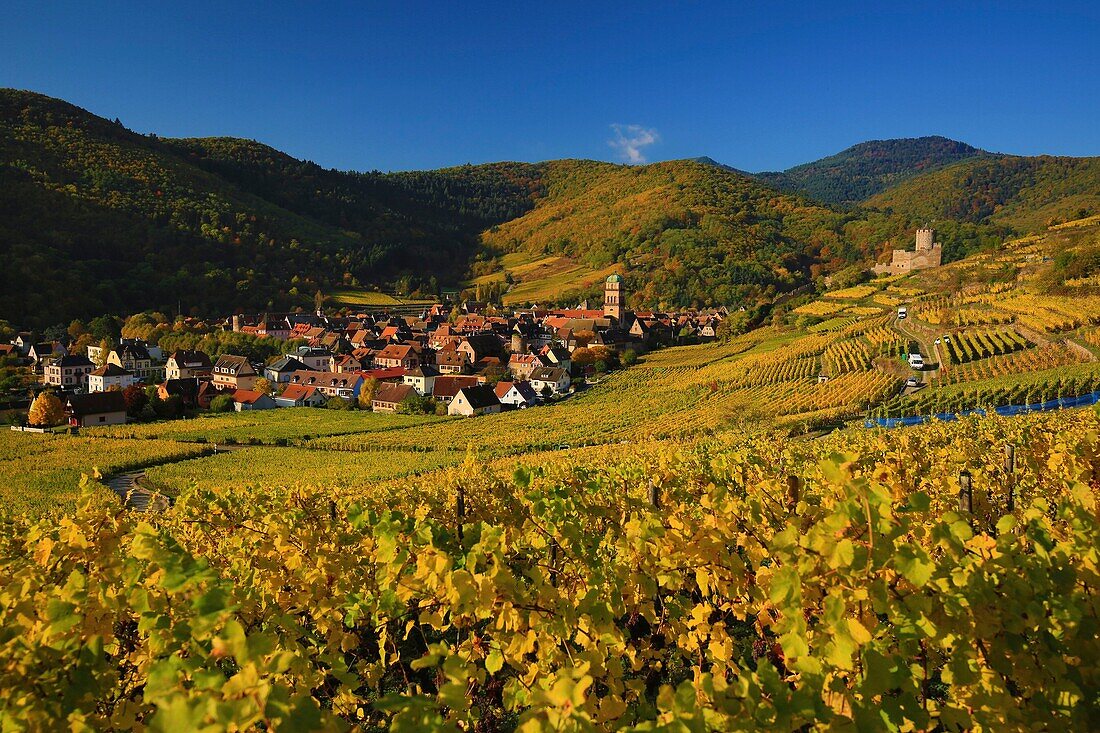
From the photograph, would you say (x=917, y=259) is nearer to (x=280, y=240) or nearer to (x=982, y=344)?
(x=982, y=344)

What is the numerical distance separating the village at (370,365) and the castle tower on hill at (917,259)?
107 feet

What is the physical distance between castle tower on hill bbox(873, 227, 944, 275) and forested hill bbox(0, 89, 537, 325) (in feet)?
→ 342

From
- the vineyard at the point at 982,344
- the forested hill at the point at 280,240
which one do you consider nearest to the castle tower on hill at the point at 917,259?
the forested hill at the point at 280,240

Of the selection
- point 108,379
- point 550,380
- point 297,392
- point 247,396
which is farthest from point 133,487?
point 550,380

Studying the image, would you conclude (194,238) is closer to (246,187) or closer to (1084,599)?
(246,187)

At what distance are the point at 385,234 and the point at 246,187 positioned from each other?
49.2 m

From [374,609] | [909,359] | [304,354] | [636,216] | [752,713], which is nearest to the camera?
[752,713]

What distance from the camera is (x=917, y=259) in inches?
3912

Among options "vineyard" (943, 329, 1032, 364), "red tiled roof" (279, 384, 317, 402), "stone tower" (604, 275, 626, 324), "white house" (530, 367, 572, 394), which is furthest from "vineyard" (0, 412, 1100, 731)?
"stone tower" (604, 275, 626, 324)

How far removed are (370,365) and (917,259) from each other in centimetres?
8761

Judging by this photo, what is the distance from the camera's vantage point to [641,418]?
40.9 m

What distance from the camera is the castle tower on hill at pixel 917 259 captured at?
324 feet

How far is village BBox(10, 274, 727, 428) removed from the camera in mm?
53312

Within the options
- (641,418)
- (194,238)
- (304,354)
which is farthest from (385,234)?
(641,418)
